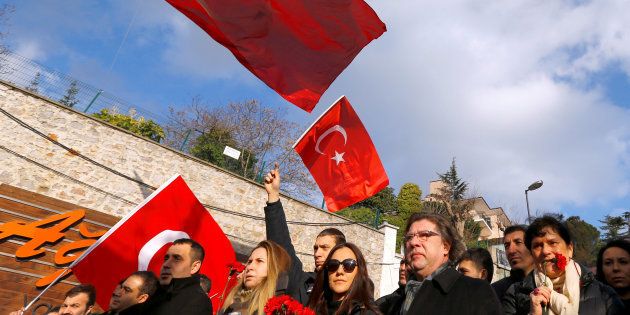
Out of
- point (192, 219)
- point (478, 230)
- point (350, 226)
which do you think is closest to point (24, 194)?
point (192, 219)

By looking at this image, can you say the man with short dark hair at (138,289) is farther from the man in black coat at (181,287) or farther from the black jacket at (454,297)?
the black jacket at (454,297)

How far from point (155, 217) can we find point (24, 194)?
18.5 feet

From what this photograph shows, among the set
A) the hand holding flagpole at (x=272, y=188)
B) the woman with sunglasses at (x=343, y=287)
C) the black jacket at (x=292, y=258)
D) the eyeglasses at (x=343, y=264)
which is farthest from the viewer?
the hand holding flagpole at (x=272, y=188)

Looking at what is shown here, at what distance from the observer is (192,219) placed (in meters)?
5.52

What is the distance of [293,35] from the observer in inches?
203

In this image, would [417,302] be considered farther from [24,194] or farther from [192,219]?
[24,194]

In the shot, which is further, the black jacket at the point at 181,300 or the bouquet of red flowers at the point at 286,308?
the black jacket at the point at 181,300

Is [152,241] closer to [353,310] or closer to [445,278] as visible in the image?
[353,310]

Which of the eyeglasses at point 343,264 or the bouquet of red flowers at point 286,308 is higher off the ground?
the eyeglasses at point 343,264

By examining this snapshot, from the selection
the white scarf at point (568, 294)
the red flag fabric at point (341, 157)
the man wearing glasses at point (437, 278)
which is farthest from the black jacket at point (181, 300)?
the red flag fabric at point (341, 157)

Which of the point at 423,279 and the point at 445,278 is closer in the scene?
the point at 445,278

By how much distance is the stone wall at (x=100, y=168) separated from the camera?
938 cm

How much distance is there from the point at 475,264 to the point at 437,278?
6.26ft

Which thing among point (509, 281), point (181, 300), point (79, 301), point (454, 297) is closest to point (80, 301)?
point (79, 301)
